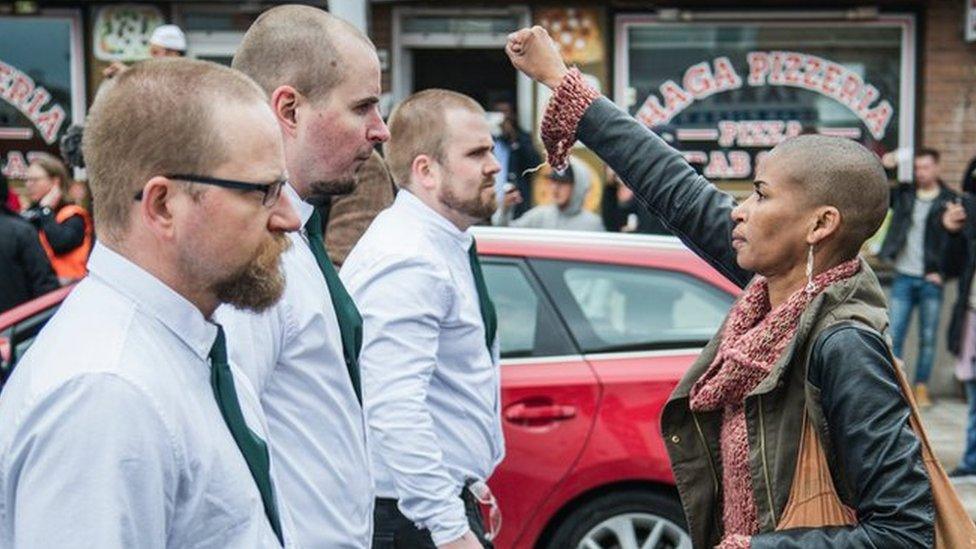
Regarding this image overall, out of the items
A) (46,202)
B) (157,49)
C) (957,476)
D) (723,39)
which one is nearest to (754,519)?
(157,49)

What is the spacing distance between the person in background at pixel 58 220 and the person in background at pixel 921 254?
5841mm

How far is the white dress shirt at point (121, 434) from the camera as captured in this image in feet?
5.78

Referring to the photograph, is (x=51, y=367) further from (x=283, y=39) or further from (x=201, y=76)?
(x=283, y=39)

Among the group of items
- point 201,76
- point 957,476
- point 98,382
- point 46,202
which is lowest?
point 957,476

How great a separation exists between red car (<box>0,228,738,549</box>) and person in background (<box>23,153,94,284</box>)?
14.6 feet

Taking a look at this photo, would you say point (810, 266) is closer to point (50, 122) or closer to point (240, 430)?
point (240, 430)

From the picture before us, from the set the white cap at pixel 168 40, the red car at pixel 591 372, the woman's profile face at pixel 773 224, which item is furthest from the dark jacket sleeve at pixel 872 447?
the white cap at pixel 168 40

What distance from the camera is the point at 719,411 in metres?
2.79

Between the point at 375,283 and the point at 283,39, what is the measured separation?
902mm

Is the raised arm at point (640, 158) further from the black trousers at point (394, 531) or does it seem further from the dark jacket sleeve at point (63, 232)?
the dark jacket sleeve at point (63, 232)

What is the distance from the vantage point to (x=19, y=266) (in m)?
8.01

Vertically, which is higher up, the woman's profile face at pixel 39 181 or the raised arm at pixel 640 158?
the raised arm at pixel 640 158

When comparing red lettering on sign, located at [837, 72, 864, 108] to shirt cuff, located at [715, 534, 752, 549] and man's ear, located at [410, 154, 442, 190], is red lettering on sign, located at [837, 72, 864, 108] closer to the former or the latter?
man's ear, located at [410, 154, 442, 190]

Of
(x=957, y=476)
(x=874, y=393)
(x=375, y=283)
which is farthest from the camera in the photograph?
(x=957, y=476)
